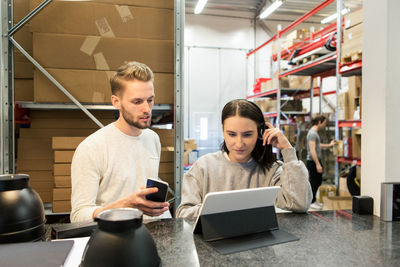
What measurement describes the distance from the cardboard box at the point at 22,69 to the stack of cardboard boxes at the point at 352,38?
342 cm

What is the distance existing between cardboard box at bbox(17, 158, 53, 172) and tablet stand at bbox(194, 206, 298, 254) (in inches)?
72.7

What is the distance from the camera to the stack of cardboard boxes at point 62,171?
2207 mm

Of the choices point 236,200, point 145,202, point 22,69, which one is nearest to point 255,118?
point 236,200

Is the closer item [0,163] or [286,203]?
[286,203]

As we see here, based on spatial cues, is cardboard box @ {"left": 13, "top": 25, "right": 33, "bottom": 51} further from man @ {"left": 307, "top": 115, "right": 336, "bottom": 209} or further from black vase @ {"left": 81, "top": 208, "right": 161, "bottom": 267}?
man @ {"left": 307, "top": 115, "right": 336, "bottom": 209}

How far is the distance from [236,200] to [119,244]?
0.45 meters

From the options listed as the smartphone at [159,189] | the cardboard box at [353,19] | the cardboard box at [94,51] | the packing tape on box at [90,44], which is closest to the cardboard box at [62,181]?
the cardboard box at [94,51]

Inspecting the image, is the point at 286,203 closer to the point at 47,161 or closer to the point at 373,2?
the point at 373,2

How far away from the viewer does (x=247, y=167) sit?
4.67 feet

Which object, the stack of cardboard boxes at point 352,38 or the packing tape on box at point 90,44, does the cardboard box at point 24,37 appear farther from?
the stack of cardboard boxes at point 352,38

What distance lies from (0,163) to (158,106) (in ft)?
3.83

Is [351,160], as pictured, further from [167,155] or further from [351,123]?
[167,155]

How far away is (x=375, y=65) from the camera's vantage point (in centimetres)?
135

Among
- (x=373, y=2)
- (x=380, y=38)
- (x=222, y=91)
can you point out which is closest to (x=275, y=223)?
(x=380, y=38)
